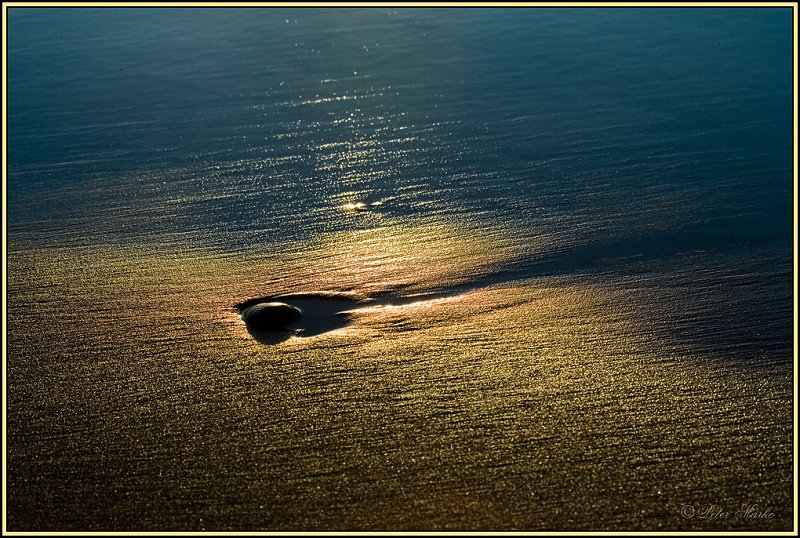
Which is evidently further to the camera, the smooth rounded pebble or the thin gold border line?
the smooth rounded pebble

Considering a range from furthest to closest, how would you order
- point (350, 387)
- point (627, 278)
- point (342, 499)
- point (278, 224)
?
point (278, 224), point (627, 278), point (350, 387), point (342, 499)

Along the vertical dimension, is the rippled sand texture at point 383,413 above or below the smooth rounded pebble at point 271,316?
below

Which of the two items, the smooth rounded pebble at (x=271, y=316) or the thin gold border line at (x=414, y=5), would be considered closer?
the thin gold border line at (x=414, y=5)

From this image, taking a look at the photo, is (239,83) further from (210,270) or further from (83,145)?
(210,270)

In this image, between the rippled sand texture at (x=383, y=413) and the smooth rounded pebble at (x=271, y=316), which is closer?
the rippled sand texture at (x=383, y=413)

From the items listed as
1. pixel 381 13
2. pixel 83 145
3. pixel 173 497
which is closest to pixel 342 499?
pixel 173 497

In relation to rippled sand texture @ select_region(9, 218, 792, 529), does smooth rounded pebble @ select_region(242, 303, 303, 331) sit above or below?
above
